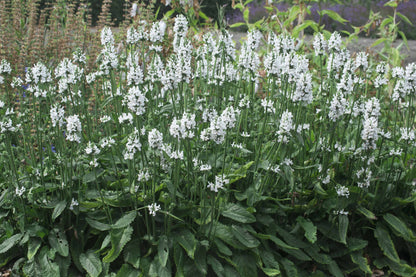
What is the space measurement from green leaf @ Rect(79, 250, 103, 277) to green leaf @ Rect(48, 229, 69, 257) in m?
0.11

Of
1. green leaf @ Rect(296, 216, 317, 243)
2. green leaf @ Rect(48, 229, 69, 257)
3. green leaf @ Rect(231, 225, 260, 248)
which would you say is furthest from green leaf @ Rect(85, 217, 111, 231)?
green leaf @ Rect(296, 216, 317, 243)

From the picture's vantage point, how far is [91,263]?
267cm

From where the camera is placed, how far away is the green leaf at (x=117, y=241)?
8.27 ft

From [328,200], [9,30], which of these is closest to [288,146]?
[328,200]

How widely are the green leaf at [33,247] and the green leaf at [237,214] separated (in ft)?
4.04

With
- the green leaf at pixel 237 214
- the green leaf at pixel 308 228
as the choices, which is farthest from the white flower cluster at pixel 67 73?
the green leaf at pixel 308 228

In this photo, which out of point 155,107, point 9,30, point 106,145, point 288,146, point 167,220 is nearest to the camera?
point 106,145

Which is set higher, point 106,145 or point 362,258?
point 106,145

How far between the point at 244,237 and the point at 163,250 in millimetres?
520

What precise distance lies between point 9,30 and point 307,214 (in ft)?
13.7

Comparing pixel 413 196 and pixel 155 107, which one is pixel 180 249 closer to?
pixel 155 107

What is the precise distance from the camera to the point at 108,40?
3139 mm

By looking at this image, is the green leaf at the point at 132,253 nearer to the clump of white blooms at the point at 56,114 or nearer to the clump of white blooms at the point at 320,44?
the clump of white blooms at the point at 56,114

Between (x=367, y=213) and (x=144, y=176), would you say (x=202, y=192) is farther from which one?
(x=367, y=213)
